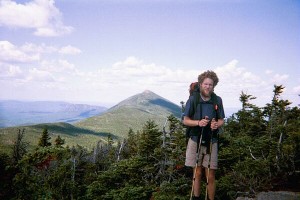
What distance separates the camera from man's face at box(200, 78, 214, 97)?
646cm

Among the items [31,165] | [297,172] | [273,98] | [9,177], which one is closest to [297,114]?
[273,98]

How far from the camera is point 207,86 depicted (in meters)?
6.45

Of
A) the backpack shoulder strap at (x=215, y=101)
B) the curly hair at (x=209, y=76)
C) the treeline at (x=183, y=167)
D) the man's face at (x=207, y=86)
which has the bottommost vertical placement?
the treeline at (x=183, y=167)

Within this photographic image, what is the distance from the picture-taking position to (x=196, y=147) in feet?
21.7

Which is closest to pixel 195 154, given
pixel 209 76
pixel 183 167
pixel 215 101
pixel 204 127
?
pixel 204 127

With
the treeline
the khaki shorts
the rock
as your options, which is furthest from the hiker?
the treeline

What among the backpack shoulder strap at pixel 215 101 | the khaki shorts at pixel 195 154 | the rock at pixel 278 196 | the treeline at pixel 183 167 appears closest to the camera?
the backpack shoulder strap at pixel 215 101

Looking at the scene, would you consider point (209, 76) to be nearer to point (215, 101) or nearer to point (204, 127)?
point (215, 101)

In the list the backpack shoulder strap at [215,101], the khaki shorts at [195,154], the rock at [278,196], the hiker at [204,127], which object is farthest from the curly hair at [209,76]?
the rock at [278,196]

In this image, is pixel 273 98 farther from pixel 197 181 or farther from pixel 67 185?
pixel 67 185

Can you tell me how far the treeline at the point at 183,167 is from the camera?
8781 mm

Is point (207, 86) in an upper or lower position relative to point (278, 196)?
upper

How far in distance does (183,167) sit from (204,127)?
9.75 metres

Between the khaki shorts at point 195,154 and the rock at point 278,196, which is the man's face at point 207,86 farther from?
the rock at point 278,196
